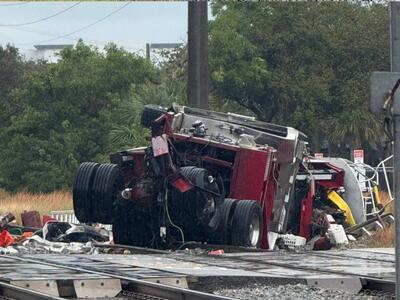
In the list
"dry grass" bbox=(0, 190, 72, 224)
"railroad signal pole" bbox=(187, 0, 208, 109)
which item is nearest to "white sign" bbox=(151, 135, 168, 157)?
"railroad signal pole" bbox=(187, 0, 208, 109)

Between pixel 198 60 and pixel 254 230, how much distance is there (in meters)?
8.78

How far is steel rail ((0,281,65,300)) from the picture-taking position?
33.8ft

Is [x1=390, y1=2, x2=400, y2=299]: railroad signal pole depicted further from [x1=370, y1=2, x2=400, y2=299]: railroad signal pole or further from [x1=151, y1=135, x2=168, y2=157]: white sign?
[x1=151, y1=135, x2=168, y2=157]: white sign

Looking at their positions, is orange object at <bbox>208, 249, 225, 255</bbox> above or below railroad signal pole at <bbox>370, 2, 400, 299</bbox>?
below

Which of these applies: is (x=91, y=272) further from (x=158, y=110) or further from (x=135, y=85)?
(x=135, y=85)

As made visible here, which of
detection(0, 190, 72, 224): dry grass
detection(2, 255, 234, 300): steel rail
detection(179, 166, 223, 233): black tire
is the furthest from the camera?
detection(0, 190, 72, 224): dry grass

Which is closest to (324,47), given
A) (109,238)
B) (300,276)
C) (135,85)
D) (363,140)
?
(363,140)

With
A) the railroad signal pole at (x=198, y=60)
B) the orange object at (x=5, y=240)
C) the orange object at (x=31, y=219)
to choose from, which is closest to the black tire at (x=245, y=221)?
the orange object at (x=5, y=240)

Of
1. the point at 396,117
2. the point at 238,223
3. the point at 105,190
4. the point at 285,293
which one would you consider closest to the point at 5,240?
the point at 105,190

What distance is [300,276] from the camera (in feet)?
43.7

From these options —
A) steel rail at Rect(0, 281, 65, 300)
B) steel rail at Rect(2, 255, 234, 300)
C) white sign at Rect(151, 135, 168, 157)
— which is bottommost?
steel rail at Rect(2, 255, 234, 300)

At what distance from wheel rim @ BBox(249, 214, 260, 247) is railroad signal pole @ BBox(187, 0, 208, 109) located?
779cm

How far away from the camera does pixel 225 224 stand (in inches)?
751

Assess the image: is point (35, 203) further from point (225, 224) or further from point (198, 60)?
point (225, 224)
